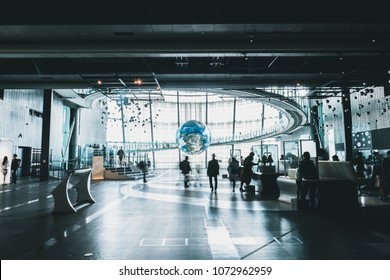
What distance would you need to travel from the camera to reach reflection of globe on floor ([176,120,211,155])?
13.5 m

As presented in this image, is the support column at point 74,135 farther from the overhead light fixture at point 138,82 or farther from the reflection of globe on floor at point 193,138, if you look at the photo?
the overhead light fixture at point 138,82

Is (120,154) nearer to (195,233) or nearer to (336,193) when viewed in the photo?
(336,193)

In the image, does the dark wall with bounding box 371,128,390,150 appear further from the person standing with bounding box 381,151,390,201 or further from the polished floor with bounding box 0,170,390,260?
the polished floor with bounding box 0,170,390,260

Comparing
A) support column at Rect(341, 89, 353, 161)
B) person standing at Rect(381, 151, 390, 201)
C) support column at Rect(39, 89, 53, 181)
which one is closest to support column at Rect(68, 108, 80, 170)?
support column at Rect(39, 89, 53, 181)

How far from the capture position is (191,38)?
8.63 m

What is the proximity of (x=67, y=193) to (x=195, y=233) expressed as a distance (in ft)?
12.0

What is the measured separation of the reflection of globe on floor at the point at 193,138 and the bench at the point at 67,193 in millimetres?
6249

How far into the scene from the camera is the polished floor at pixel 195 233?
11.0 feet

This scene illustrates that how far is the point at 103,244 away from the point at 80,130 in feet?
80.9

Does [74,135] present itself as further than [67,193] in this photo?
Yes

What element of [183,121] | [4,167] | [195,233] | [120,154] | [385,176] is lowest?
[195,233]

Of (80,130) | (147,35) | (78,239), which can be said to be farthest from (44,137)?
(78,239)

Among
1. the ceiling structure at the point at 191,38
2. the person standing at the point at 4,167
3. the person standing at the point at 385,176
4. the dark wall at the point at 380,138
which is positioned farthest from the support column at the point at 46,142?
the dark wall at the point at 380,138

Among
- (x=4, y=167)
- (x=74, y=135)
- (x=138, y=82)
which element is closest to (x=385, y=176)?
(x=138, y=82)
